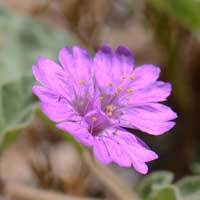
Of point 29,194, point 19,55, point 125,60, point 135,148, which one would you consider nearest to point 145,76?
point 125,60

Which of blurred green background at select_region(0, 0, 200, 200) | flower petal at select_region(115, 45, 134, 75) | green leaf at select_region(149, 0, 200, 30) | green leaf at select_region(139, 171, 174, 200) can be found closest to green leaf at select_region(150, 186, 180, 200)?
green leaf at select_region(139, 171, 174, 200)

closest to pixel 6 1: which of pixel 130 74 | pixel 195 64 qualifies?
pixel 195 64

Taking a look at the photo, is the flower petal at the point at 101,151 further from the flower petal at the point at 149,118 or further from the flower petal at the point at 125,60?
the flower petal at the point at 125,60

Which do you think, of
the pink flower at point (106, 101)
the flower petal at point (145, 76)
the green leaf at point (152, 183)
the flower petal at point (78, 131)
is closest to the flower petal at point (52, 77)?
the pink flower at point (106, 101)

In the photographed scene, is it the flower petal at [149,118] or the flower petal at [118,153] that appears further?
the flower petal at [149,118]

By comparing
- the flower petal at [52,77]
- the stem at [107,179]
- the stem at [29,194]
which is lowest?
the stem at [29,194]

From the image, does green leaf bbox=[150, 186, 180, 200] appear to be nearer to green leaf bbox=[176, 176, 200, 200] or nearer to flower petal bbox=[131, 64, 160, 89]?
green leaf bbox=[176, 176, 200, 200]

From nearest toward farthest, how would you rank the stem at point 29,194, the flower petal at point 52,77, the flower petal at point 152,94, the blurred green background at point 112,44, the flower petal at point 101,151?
the flower petal at point 101,151
the flower petal at point 52,77
the flower petal at point 152,94
the stem at point 29,194
the blurred green background at point 112,44

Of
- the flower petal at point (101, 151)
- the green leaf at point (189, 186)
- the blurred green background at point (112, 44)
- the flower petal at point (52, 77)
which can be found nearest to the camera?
the flower petal at point (101, 151)
